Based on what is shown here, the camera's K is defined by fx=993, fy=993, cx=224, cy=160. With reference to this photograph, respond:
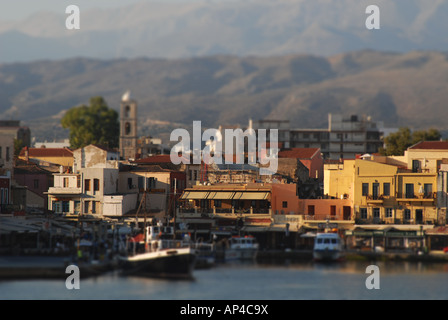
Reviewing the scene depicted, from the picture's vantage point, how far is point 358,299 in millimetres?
60938

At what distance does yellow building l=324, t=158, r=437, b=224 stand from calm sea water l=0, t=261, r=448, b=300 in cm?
1190

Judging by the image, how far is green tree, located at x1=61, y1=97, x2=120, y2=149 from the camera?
171 metres

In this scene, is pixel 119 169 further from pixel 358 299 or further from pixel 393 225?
pixel 358 299

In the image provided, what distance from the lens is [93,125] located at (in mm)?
182375

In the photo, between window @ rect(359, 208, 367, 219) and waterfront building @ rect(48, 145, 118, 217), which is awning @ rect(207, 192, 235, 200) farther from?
window @ rect(359, 208, 367, 219)

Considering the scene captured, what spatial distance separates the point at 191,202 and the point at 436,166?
2163 centimetres

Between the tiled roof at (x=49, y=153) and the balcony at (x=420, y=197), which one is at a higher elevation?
the tiled roof at (x=49, y=153)

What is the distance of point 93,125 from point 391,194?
10668 cm

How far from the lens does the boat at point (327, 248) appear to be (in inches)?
2921

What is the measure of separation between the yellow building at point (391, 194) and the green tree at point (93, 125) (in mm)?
87713

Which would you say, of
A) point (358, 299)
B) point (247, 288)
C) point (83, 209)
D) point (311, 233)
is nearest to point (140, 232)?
point (83, 209)

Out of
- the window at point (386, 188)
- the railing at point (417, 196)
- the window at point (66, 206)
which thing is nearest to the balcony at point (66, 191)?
the window at point (66, 206)

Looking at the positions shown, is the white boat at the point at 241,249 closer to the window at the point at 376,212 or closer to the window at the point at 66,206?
the window at the point at 376,212

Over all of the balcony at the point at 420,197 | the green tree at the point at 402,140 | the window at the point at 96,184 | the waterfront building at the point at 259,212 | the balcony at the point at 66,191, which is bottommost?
the waterfront building at the point at 259,212
